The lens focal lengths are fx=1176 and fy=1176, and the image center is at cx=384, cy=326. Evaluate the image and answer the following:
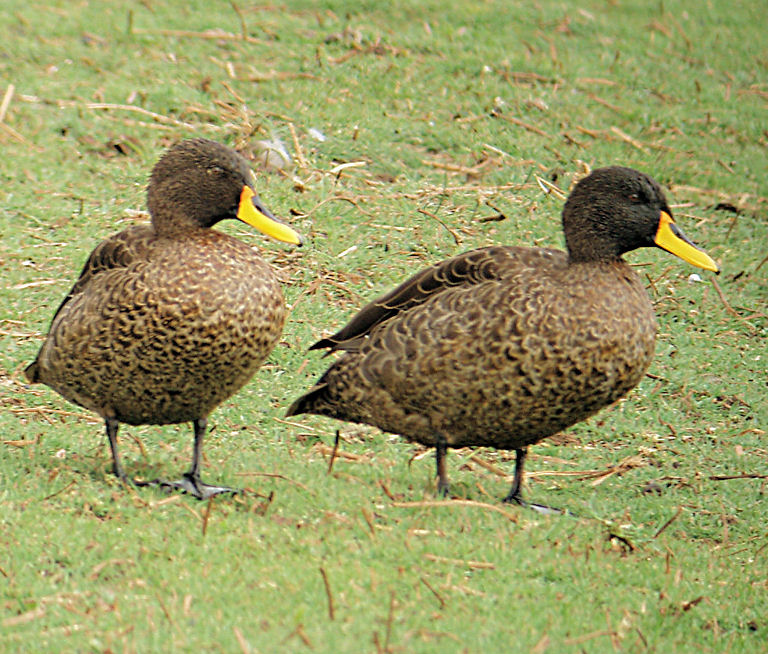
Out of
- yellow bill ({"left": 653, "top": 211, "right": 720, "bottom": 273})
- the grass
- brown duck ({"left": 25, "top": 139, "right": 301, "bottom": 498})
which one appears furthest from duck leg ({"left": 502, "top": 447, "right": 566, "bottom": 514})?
brown duck ({"left": 25, "top": 139, "right": 301, "bottom": 498})

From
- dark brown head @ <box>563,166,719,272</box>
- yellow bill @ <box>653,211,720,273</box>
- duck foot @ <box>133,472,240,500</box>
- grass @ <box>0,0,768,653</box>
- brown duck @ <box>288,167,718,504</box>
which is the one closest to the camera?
grass @ <box>0,0,768,653</box>

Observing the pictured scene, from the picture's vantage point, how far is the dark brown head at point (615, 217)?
477 centimetres

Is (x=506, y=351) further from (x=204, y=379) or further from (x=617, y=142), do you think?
(x=617, y=142)

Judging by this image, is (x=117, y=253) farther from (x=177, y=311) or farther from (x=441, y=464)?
(x=441, y=464)

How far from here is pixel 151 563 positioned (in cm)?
391

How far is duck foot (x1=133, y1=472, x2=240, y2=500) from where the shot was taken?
4635mm

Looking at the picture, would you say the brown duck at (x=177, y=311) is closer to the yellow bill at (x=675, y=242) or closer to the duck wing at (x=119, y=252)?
→ the duck wing at (x=119, y=252)

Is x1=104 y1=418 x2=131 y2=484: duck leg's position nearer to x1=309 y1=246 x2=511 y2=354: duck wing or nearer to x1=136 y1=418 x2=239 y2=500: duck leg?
x1=136 y1=418 x2=239 y2=500: duck leg

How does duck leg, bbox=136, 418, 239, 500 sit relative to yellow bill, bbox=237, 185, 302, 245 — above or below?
below

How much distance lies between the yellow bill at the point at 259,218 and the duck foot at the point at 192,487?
103 centimetres

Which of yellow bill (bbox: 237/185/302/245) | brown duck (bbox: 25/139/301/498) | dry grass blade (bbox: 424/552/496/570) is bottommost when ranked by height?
dry grass blade (bbox: 424/552/496/570)

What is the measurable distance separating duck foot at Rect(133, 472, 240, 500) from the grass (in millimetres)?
122

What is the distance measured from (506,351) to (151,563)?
152cm

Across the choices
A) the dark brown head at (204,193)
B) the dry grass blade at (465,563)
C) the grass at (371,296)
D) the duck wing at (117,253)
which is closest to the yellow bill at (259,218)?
the dark brown head at (204,193)
